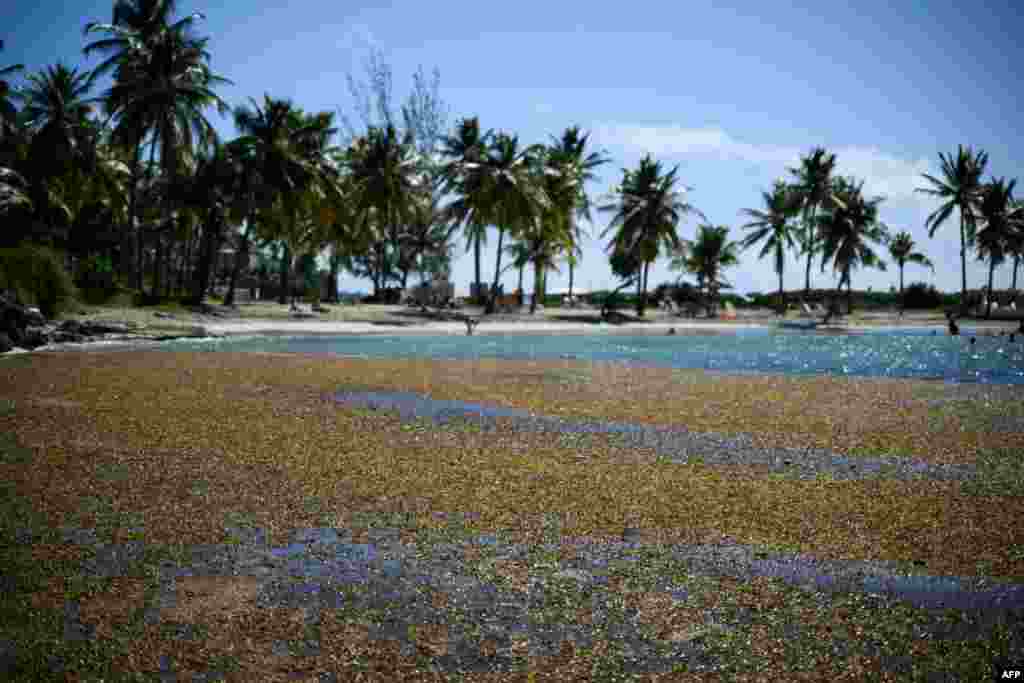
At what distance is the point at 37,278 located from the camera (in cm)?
2570

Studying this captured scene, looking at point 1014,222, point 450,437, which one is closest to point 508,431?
point 450,437

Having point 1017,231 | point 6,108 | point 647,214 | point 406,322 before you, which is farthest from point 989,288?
point 6,108

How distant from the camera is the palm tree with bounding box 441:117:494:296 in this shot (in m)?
47.5

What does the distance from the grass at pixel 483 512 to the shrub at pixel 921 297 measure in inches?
2975

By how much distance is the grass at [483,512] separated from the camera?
11.2 ft

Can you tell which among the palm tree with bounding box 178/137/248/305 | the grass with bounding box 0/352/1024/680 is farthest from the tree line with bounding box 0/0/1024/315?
the grass with bounding box 0/352/1024/680

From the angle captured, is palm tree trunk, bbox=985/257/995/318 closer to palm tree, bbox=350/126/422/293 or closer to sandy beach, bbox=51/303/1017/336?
sandy beach, bbox=51/303/1017/336

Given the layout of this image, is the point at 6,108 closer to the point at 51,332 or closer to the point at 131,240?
the point at 131,240

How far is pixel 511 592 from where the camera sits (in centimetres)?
416

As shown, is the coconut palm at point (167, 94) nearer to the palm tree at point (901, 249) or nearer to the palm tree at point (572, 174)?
the palm tree at point (572, 174)

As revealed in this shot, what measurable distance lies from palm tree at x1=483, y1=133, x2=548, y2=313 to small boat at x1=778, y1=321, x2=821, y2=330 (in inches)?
842

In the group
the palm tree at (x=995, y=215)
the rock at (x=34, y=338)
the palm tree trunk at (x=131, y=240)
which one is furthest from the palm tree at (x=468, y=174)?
the palm tree at (x=995, y=215)

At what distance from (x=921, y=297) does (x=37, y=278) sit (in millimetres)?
80101

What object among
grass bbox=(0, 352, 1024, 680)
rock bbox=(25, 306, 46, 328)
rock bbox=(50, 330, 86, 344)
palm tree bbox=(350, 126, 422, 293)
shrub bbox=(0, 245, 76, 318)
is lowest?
grass bbox=(0, 352, 1024, 680)
